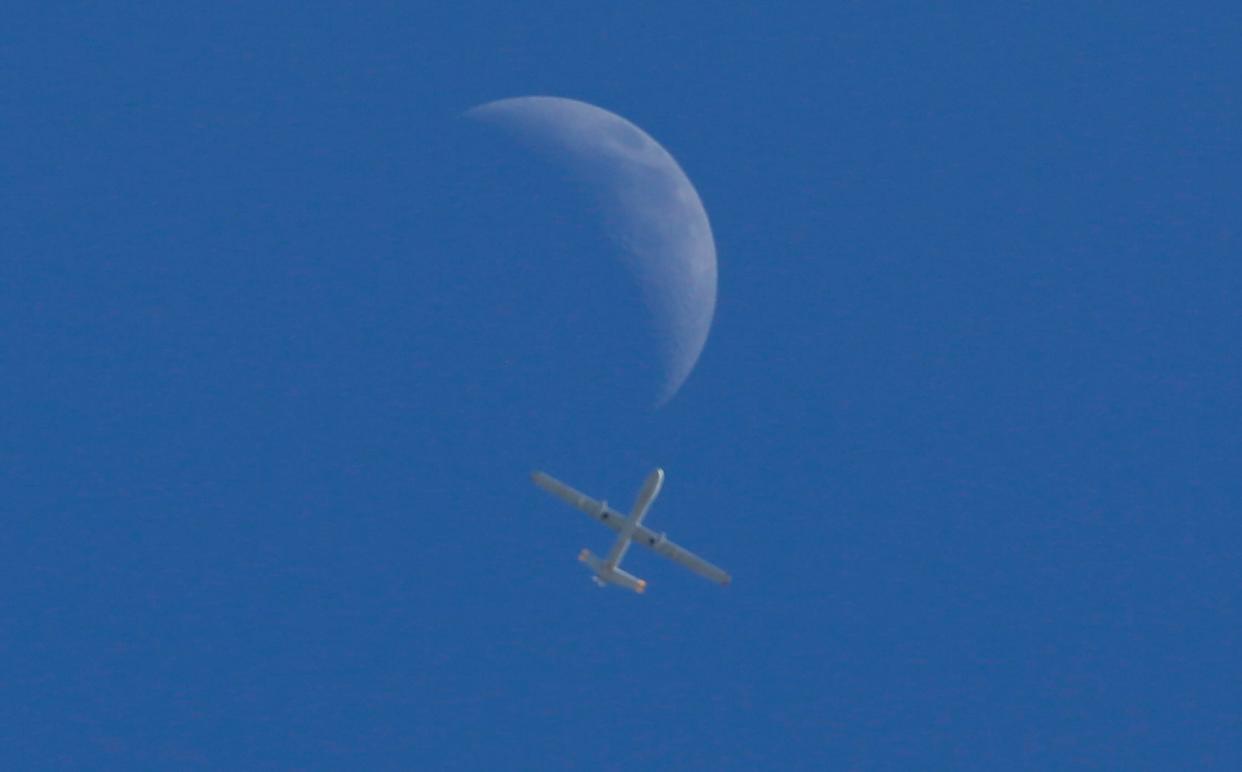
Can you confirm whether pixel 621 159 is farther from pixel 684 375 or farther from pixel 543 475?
pixel 543 475

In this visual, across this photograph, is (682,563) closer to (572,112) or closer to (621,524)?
(621,524)

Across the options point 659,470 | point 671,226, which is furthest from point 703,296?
point 659,470

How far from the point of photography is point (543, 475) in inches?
6403

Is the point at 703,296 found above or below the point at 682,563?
above

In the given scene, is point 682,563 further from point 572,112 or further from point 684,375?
point 572,112

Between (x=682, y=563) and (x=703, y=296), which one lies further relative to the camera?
(x=682, y=563)

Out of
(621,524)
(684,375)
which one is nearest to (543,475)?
(621,524)

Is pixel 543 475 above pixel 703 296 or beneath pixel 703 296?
beneath

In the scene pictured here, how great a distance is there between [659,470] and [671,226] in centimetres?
1979

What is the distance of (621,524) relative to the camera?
161 metres

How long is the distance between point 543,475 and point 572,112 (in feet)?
89.1

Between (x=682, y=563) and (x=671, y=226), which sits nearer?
(x=671, y=226)

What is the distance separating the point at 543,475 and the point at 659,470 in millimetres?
8775

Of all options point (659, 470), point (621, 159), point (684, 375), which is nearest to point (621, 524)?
point (659, 470)
